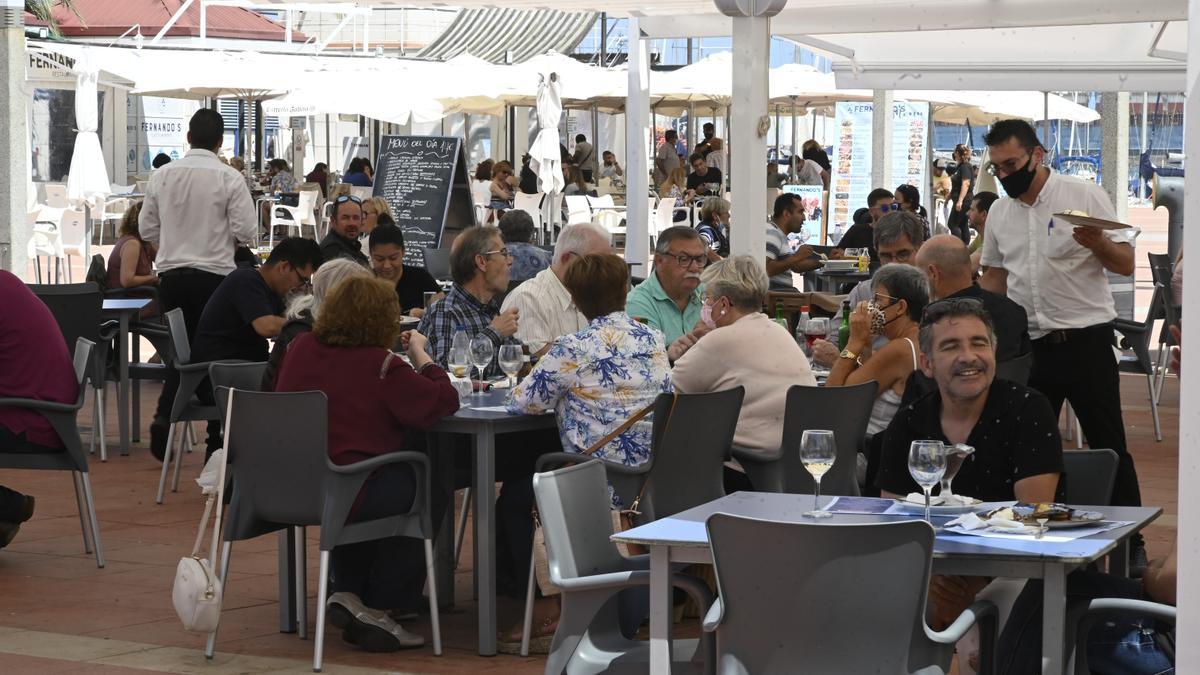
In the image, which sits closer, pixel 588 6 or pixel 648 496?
pixel 648 496

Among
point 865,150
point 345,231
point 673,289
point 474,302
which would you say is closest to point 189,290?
point 345,231

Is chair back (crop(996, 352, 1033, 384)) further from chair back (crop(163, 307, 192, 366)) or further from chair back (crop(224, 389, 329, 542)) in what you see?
chair back (crop(163, 307, 192, 366))

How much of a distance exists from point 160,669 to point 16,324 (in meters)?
1.89

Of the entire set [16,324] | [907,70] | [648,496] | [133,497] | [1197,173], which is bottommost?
[133,497]

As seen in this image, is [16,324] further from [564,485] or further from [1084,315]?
[1084,315]

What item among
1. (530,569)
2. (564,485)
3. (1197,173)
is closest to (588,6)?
(530,569)

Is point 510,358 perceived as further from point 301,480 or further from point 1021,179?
point 1021,179

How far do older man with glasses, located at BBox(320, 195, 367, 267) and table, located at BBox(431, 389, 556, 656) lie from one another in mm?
4299

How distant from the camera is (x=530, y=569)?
18.4 feet

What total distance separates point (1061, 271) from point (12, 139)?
762 cm

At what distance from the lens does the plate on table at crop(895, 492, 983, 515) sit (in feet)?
13.2

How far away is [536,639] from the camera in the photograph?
220 inches

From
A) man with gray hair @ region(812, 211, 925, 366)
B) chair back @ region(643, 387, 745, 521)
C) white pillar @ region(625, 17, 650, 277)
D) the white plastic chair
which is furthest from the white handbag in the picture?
the white plastic chair

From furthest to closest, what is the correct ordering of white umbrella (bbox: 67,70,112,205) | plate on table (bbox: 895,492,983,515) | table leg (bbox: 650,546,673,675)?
white umbrella (bbox: 67,70,112,205) → plate on table (bbox: 895,492,983,515) → table leg (bbox: 650,546,673,675)
